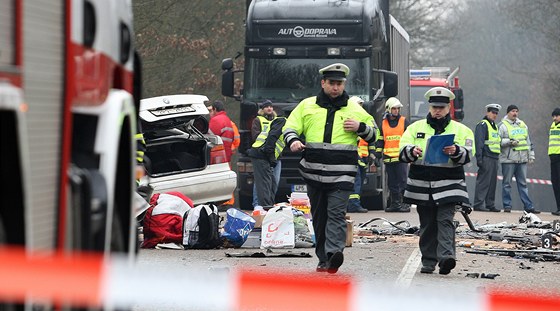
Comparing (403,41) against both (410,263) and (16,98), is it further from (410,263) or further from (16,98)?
(16,98)

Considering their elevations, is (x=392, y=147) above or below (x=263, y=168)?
above

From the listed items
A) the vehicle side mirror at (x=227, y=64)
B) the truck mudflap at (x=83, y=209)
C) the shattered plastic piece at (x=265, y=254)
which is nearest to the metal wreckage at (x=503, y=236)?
the shattered plastic piece at (x=265, y=254)

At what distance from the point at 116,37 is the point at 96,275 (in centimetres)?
257

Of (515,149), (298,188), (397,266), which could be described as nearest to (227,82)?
(298,188)

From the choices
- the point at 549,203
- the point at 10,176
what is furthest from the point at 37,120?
the point at 549,203

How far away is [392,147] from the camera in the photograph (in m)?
25.5

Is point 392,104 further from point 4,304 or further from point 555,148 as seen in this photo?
point 4,304

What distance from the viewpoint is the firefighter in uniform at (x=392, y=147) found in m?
25.2

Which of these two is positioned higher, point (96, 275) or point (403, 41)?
point (403, 41)

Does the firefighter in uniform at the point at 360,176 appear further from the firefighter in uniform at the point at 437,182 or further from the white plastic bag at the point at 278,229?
the firefighter in uniform at the point at 437,182

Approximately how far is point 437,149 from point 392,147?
12411mm

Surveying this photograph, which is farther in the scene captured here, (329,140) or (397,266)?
(397,266)

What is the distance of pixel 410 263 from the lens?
14.2m

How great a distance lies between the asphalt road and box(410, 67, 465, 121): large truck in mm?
16908
